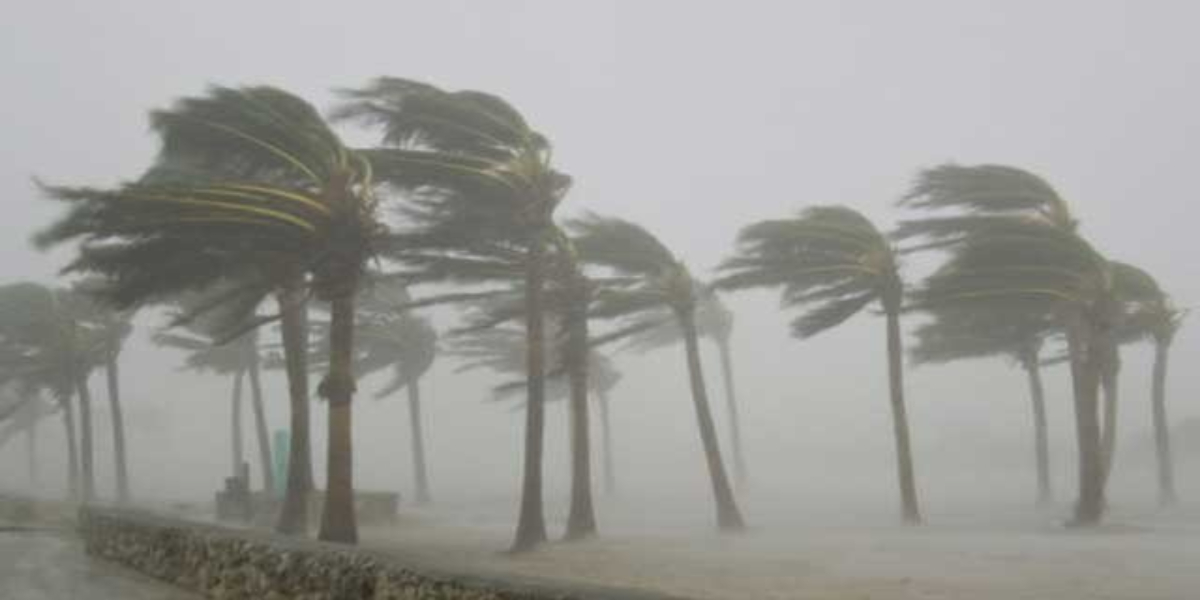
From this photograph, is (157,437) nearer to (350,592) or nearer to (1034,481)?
(1034,481)

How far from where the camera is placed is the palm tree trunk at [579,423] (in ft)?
68.7

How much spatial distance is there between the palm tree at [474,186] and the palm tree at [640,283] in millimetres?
2540

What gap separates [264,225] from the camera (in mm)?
14383

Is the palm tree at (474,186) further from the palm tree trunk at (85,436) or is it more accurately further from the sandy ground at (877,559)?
the palm tree trunk at (85,436)

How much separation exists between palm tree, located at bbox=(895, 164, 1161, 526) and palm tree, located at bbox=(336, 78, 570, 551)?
919 cm

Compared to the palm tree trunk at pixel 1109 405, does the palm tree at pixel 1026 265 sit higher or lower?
higher

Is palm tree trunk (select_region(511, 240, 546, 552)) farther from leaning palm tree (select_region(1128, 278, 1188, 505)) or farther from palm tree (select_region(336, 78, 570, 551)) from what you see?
leaning palm tree (select_region(1128, 278, 1188, 505))

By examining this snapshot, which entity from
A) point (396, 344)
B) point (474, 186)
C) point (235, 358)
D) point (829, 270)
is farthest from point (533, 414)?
point (235, 358)

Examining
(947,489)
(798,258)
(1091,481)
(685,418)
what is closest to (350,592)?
(798,258)

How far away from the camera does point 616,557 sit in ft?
56.3

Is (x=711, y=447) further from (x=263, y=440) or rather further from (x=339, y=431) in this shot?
(x=263, y=440)

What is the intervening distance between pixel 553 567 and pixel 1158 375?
2251cm

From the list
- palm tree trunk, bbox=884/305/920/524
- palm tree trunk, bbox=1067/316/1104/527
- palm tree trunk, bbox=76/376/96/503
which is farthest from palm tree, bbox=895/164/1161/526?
palm tree trunk, bbox=76/376/96/503

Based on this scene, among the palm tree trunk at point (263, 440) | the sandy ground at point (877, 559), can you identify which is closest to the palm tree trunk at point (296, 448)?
the sandy ground at point (877, 559)
